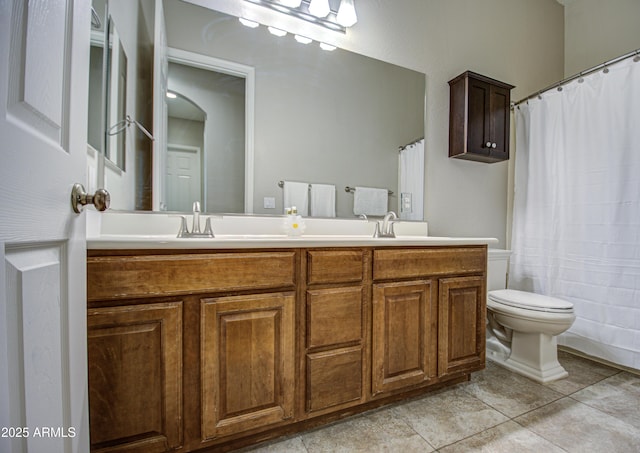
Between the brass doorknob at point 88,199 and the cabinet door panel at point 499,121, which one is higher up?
the cabinet door panel at point 499,121

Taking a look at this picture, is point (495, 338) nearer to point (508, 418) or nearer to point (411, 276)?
point (508, 418)

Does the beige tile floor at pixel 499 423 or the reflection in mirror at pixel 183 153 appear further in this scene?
the reflection in mirror at pixel 183 153

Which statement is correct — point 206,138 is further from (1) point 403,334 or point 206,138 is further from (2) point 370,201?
(1) point 403,334

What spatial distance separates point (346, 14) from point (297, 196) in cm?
117

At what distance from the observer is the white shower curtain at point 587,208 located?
6.28ft

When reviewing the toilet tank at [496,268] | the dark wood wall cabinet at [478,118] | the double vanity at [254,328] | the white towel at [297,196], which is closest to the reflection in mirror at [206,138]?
the double vanity at [254,328]

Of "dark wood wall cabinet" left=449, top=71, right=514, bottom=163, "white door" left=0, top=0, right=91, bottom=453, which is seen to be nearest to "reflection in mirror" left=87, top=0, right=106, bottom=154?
"white door" left=0, top=0, right=91, bottom=453

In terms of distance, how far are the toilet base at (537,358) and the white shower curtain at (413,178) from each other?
1.01 m

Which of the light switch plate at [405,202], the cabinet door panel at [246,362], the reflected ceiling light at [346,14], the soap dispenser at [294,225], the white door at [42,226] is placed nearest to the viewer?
the white door at [42,226]

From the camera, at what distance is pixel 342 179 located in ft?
6.26

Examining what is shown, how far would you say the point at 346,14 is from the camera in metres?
1.86

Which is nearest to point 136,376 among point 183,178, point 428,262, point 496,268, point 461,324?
point 183,178

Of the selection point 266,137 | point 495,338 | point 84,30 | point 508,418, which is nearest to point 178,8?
point 266,137

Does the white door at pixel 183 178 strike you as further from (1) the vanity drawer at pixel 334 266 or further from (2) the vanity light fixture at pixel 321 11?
(2) the vanity light fixture at pixel 321 11
